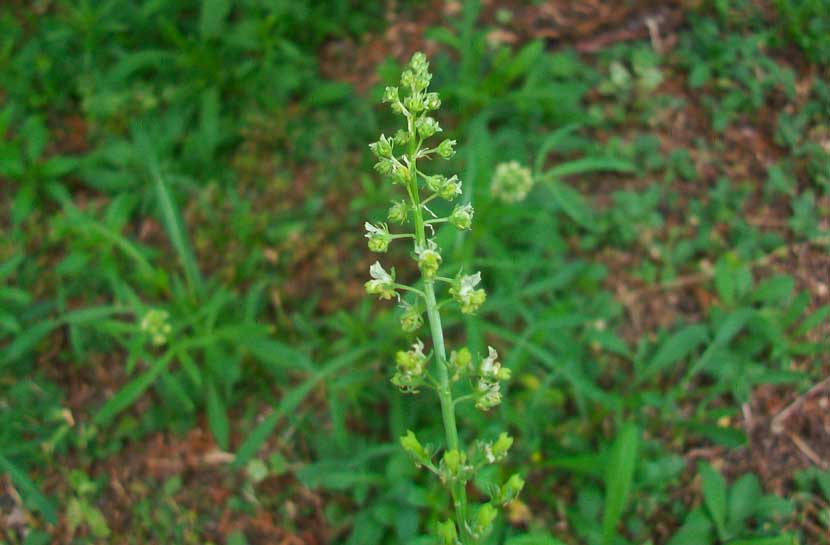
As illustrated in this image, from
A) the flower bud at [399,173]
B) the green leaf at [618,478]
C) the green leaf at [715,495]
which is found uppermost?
the flower bud at [399,173]

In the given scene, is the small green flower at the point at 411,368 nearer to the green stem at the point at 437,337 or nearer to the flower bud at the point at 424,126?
the green stem at the point at 437,337

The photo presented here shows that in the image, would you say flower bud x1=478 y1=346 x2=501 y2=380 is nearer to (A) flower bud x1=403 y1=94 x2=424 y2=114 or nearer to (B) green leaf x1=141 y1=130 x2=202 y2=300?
(A) flower bud x1=403 y1=94 x2=424 y2=114

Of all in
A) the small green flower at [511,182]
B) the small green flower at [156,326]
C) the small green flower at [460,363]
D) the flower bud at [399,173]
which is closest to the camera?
the flower bud at [399,173]

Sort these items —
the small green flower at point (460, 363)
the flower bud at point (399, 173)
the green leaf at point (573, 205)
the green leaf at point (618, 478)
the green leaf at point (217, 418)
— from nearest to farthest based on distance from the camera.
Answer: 1. the flower bud at point (399, 173)
2. the small green flower at point (460, 363)
3. the green leaf at point (618, 478)
4. the green leaf at point (217, 418)
5. the green leaf at point (573, 205)

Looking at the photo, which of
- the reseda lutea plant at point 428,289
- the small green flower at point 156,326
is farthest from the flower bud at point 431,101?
the small green flower at point 156,326

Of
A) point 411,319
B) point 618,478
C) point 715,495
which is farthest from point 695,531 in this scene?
point 411,319

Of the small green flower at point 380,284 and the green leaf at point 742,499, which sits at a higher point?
the small green flower at point 380,284

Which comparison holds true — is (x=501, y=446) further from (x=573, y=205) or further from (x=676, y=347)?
(x=573, y=205)
